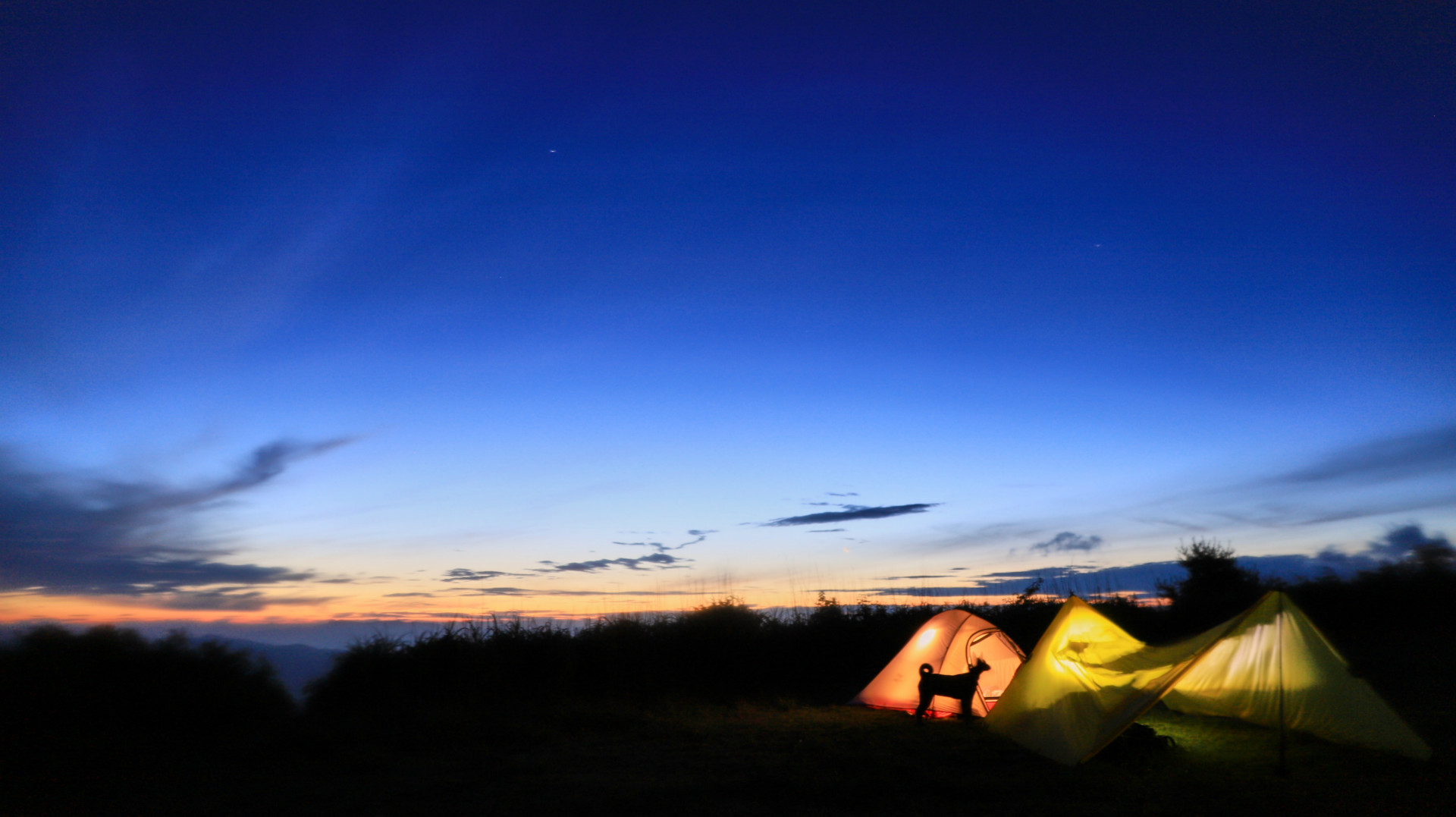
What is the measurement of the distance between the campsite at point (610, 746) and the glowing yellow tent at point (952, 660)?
0.15 metres

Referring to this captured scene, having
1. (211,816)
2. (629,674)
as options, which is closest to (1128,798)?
(211,816)

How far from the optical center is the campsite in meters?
6.69

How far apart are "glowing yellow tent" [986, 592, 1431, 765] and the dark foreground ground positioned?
10.7 inches

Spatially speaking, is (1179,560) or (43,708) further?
(1179,560)

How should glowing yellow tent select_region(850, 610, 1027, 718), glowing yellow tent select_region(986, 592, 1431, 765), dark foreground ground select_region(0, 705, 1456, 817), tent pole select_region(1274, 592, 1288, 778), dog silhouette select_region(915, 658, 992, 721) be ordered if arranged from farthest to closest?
glowing yellow tent select_region(850, 610, 1027, 718) → dog silhouette select_region(915, 658, 992, 721) → glowing yellow tent select_region(986, 592, 1431, 765) → tent pole select_region(1274, 592, 1288, 778) → dark foreground ground select_region(0, 705, 1456, 817)

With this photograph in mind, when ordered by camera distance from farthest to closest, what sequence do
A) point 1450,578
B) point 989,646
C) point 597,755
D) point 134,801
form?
point 1450,578, point 989,646, point 597,755, point 134,801

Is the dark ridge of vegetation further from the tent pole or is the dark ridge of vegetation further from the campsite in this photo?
the tent pole

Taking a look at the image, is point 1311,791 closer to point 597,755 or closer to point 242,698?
point 597,755

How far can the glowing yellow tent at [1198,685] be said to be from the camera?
24.9 feet

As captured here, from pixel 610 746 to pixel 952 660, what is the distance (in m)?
5.70

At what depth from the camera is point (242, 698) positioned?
11.0 m

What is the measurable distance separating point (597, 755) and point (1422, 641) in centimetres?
1825

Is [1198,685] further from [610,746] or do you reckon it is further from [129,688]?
[129,688]

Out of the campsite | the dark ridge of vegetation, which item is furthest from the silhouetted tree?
the dark ridge of vegetation
